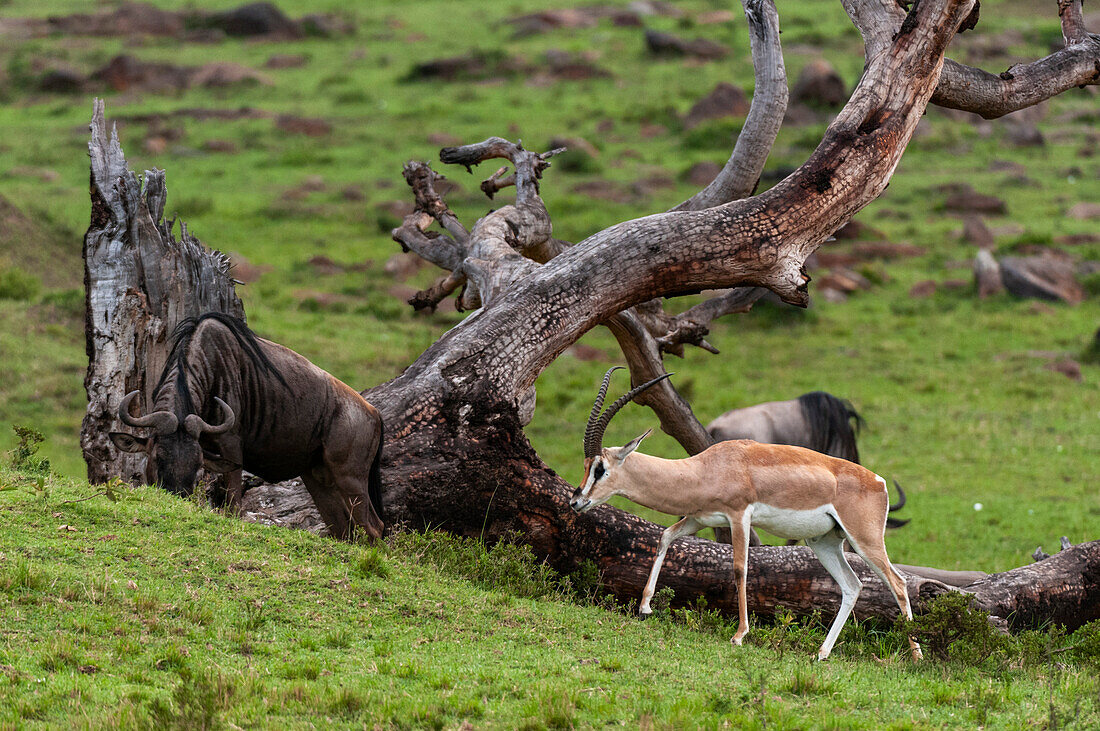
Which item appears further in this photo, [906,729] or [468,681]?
[468,681]

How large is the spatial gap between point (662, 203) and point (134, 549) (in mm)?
23296

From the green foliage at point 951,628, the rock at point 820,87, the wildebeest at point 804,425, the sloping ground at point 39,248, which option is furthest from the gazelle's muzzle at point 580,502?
the rock at point 820,87

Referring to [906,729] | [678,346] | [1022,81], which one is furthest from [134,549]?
[1022,81]

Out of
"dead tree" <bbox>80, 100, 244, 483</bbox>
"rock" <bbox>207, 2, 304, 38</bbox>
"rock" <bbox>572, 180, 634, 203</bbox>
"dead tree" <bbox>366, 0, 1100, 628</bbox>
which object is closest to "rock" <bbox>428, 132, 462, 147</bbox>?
"rock" <bbox>572, 180, 634, 203</bbox>

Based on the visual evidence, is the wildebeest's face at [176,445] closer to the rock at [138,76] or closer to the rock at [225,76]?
the rock at [225,76]

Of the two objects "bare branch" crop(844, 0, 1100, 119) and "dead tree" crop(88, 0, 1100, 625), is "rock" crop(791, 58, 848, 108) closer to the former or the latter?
"bare branch" crop(844, 0, 1100, 119)

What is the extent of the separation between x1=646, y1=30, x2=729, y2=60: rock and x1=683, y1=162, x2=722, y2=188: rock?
13041mm

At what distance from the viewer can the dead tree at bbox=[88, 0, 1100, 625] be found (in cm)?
990

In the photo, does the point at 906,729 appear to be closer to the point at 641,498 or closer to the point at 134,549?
the point at 641,498

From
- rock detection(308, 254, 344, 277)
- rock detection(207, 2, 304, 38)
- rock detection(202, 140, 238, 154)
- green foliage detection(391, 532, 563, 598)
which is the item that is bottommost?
rock detection(308, 254, 344, 277)

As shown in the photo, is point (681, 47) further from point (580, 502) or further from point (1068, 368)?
point (580, 502)

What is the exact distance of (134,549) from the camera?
773cm

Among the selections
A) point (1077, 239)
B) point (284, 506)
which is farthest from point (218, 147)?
point (284, 506)

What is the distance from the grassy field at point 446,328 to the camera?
20.8 feet
